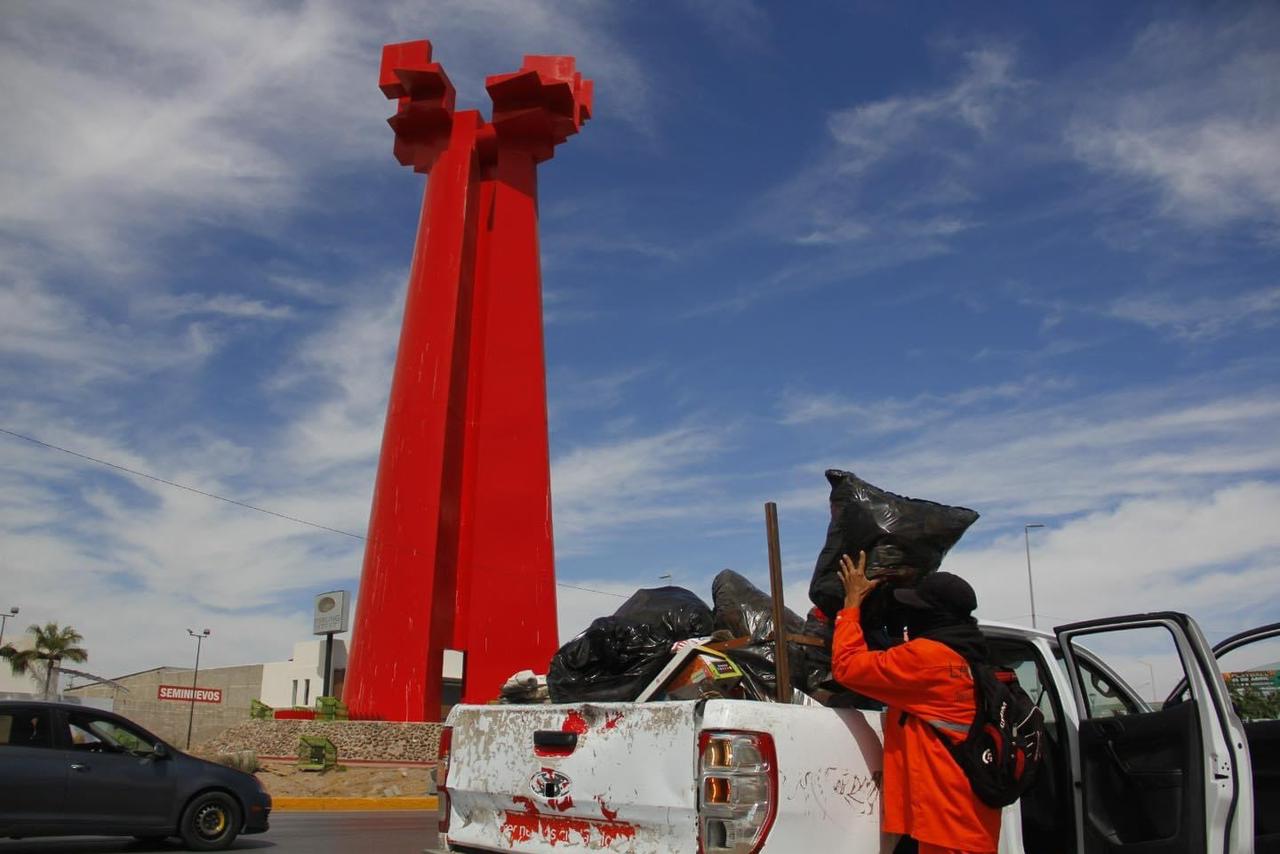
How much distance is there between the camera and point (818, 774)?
3.36 meters

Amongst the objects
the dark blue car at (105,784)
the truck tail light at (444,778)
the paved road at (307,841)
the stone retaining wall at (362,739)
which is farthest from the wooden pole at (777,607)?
the stone retaining wall at (362,739)

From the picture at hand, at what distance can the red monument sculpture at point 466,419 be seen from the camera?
72.4 ft

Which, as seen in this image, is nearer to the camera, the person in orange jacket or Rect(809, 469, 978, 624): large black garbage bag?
the person in orange jacket

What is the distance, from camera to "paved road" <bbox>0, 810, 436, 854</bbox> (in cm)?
910

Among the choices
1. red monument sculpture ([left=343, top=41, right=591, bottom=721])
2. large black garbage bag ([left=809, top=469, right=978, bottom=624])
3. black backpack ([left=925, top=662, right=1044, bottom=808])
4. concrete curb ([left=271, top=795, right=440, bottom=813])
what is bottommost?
concrete curb ([left=271, top=795, right=440, bottom=813])

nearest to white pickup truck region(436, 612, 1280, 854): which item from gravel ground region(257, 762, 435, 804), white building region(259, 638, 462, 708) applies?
gravel ground region(257, 762, 435, 804)

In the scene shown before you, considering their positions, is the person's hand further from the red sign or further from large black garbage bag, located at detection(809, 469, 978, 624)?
the red sign

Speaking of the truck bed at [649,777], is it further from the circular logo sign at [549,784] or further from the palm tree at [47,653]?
the palm tree at [47,653]

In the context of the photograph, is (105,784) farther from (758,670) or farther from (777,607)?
(777,607)

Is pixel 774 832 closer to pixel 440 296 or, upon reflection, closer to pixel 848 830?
pixel 848 830

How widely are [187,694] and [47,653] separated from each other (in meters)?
7.13

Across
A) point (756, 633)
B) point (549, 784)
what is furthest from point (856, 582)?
point (549, 784)

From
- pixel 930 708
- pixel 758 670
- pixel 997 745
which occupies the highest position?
pixel 758 670

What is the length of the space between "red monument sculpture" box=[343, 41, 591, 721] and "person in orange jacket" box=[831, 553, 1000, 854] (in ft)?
62.1
